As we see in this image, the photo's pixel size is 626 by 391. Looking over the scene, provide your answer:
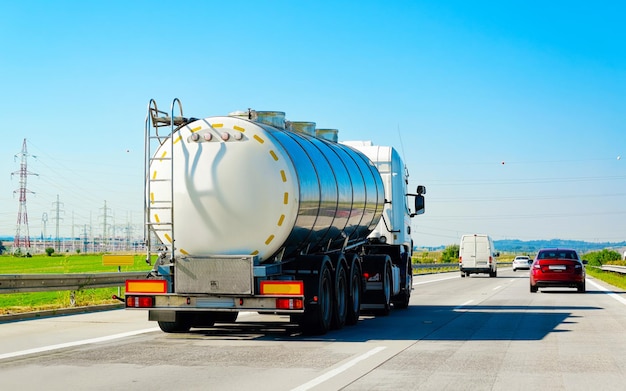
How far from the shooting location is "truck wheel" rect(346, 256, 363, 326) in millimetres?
16359

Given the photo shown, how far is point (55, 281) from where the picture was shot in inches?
741

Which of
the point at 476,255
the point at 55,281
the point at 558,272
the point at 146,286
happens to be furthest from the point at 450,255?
the point at 146,286

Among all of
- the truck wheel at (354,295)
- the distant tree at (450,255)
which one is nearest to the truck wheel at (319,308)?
the truck wheel at (354,295)

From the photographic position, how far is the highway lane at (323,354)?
944 cm

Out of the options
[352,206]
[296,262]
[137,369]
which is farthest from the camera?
[352,206]

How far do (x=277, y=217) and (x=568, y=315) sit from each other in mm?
8870

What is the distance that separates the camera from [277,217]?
43.8ft

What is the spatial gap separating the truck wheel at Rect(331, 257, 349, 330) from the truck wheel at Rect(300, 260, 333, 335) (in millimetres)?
396

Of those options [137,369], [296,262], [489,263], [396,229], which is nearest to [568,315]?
[396,229]

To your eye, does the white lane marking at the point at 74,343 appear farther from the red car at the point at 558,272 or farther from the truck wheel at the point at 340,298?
the red car at the point at 558,272

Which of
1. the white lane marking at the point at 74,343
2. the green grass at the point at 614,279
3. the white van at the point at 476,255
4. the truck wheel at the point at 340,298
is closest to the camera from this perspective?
the white lane marking at the point at 74,343

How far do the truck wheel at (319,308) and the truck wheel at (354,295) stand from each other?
4.77 feet

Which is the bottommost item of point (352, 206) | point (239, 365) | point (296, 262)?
point (239, 365)

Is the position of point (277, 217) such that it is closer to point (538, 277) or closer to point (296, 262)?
point (296, 262)
